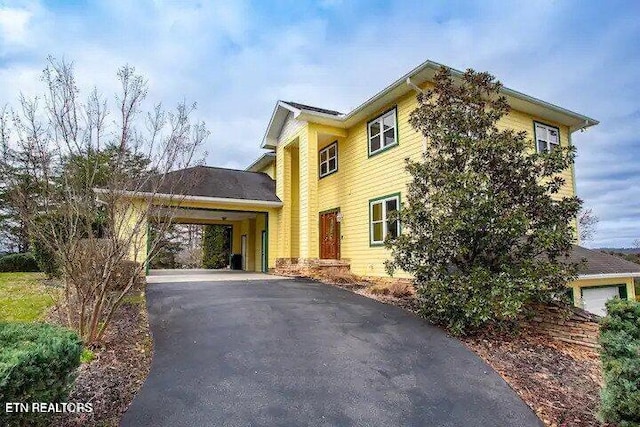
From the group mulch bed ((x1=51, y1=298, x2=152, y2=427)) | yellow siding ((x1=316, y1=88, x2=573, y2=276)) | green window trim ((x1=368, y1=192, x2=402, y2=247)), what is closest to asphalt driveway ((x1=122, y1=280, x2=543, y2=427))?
mulch bed ((x1=51, y1=298, x2=152, y2=427))

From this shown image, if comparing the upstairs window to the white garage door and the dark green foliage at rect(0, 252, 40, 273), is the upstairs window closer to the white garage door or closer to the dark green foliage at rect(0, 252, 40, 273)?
the white garage door

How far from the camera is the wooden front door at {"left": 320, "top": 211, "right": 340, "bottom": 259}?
14742 mm

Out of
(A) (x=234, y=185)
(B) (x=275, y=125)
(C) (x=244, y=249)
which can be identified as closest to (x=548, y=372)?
(A) (x=234, y=185)

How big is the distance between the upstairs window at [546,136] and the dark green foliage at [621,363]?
10470mm

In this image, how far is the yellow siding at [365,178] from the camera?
11422mm

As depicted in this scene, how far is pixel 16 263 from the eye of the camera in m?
16.7

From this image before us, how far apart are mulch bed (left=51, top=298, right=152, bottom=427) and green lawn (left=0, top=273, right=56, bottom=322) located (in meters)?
1.73

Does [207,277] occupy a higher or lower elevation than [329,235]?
lower

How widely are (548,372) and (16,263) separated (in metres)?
20.4

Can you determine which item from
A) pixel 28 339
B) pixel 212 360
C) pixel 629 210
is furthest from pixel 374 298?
pixel 629 210

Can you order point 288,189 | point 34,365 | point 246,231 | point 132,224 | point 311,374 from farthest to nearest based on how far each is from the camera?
point 246,231 < point 288,189 < point 132,224 < point 311,374 < point 34,365

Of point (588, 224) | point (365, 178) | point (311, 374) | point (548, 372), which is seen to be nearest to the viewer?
point (311, 374)

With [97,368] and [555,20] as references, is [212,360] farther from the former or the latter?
[555,20]

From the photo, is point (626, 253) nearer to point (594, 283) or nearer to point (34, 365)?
point (594, 283)
